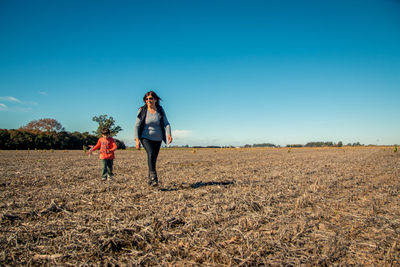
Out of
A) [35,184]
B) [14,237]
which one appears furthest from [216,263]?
[35,184]

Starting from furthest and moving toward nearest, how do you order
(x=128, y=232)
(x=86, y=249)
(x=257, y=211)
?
1. (x=257, y=211)
2. (x=128, y=232)
3. (x=86, y=249)

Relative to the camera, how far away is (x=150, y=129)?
19.9 feet

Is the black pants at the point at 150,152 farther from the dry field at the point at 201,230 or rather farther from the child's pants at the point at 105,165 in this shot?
the child's pants at the point at 105,165

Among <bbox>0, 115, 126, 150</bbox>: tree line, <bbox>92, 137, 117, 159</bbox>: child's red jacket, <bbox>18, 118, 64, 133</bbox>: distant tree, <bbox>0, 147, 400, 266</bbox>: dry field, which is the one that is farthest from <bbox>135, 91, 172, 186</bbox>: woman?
<bbox>18, 118, 64, 133</bbox>: distant tree

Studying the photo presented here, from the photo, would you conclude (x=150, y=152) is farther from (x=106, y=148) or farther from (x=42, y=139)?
(x=42, y=139)

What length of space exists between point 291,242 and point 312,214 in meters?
1.33

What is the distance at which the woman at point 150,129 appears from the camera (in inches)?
236

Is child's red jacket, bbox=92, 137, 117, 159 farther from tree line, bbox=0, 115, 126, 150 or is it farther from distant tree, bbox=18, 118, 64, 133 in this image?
distant tree, bbox=18, 118, 64, 133

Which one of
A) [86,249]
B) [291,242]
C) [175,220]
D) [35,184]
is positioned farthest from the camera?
[35,184]

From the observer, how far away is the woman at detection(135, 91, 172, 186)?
19.7 ft

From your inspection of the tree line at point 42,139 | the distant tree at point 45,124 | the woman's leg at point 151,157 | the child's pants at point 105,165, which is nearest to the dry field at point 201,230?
the woman's leg at point 151,157

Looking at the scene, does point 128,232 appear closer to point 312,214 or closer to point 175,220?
point 175,220

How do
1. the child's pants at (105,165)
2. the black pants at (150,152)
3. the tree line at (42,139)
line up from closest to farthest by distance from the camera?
the black pants at (150,152) → the child's pants at (105,165) → the tree line at (42,139)

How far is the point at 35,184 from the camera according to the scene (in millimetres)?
6785
